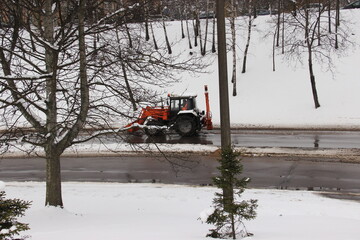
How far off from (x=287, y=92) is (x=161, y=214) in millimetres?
18727

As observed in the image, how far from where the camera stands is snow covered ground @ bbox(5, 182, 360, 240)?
6917 millimetres

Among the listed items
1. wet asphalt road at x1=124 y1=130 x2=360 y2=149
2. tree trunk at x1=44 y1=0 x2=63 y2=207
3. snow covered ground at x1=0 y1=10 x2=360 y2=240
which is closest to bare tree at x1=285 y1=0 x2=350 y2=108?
wet asphalt road at x1=124 y1=130 x2=360 y2=149

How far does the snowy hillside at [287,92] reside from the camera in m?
22.1

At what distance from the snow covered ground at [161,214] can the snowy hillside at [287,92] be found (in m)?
10.3

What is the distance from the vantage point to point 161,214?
9.05 m

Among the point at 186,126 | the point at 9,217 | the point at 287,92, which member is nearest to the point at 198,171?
Result: the point at 186,126

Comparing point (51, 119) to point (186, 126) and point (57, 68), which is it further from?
point (186, 126)

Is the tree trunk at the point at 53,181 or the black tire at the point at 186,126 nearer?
the tree trunk at the point at 53,181

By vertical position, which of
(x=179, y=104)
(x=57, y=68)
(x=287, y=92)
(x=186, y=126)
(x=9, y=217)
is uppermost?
(x=287, y=92)

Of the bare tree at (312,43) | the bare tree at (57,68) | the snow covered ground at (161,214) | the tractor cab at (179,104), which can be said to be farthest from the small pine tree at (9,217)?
the bare tree at (312,43)

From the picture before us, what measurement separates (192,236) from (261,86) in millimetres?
21433

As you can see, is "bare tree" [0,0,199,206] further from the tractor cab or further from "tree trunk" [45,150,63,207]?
the tractor cab

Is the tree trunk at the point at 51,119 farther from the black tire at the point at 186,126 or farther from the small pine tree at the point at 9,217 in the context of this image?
the black tire at the point at 186,126

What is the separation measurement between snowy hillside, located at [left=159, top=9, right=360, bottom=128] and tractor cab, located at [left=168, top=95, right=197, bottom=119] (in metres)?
2.38
